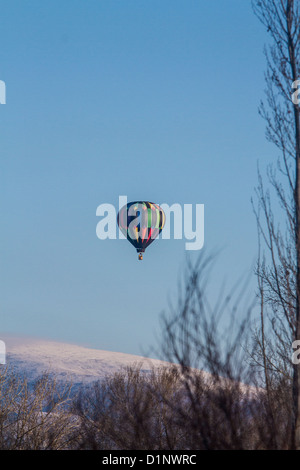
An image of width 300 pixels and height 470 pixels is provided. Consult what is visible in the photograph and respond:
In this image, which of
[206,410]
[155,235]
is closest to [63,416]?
[155,235]

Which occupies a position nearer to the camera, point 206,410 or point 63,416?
point 206,410

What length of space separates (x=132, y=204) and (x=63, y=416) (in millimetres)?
16176

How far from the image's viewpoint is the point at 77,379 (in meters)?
182

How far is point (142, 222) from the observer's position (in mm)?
40594

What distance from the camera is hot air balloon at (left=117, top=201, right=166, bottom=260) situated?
40.5 meters

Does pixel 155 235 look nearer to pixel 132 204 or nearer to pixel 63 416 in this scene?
pixel 132 204

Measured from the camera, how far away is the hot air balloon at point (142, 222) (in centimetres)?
4047

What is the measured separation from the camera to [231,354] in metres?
8.90
